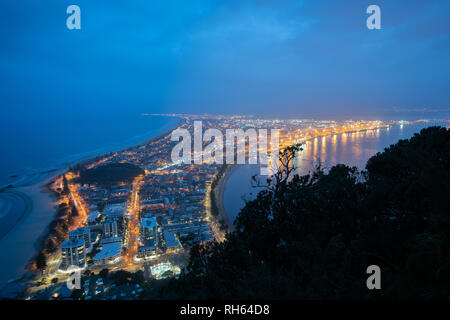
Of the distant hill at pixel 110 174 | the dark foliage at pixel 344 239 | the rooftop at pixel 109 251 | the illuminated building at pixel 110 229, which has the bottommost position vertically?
the rooftop at pixel 109 251

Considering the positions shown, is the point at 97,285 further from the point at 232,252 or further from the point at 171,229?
the point at 232,252

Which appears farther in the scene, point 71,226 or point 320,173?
point 71,226

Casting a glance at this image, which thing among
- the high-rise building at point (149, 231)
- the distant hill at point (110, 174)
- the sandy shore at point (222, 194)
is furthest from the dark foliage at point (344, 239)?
the distant hill at point (110, 174)

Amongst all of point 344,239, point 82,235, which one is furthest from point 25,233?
point 344,239

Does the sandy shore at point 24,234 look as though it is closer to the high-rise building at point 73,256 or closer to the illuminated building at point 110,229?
the high-rise building at point 73,256

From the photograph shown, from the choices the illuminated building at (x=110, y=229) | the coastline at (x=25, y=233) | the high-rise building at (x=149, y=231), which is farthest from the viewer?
the illuminated building at (x=110, y=229)

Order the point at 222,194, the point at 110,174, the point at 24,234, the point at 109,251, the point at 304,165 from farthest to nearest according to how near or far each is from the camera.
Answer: the point at 110,174 → the point at 304,165 → the point at 222,194 → the point at 24,234 → the point at 109,251

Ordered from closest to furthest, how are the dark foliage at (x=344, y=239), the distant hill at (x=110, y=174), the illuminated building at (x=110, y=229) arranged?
the dark foliage at (x=344, y=239) < the illuminated building at (x=110, y=229) < the distant hill at (x=110, y=174)

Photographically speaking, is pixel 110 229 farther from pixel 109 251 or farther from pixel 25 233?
pixel 25 233
